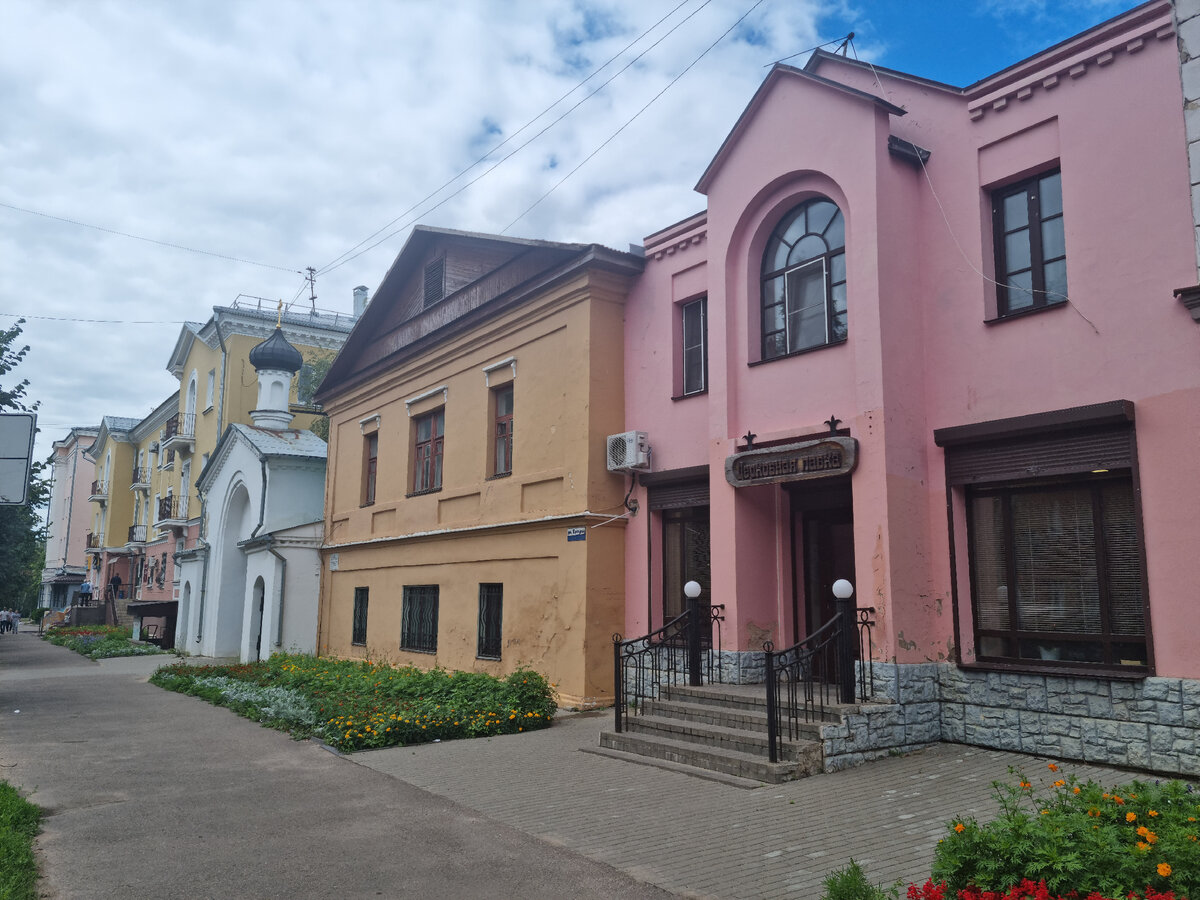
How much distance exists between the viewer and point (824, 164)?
34.2 feet

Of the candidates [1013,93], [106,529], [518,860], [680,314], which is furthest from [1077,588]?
[106,529]

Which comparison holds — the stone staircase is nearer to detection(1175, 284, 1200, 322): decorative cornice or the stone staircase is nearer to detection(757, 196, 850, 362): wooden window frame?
detection(757, 196, 850, 362): wooden window frame

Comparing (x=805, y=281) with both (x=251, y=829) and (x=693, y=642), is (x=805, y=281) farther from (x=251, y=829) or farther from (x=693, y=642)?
(x=251, y=829)

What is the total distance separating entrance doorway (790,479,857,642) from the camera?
11.0m

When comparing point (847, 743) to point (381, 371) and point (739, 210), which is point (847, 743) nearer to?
point (739, 210)

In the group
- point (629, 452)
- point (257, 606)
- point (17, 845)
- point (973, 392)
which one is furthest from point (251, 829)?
point (257, 606)

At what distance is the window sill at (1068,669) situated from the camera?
7809 mm

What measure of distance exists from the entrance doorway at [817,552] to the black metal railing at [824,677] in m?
1.38

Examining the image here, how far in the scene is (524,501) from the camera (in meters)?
14.9

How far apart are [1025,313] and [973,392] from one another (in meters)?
0.92

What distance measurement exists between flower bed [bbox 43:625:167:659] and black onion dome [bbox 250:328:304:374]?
9792 mm

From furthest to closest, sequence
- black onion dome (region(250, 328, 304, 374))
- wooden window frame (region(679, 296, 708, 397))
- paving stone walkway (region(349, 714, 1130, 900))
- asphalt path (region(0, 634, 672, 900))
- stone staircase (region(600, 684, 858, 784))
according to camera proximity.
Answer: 1. black onion dome (region(250, 328, 304, 374))
2. wooden window frame (region(679, 296, 708, 397))
3. stone staircase (region(600, 684, 858, 784))
4. paving stone walkway (region(349, 714, 1130, 900))
5. asphalt path (region(0, 634, 672, 900))

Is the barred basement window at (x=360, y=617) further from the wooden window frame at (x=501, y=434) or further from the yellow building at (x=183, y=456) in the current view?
the yellow building at (x=183, y=456)

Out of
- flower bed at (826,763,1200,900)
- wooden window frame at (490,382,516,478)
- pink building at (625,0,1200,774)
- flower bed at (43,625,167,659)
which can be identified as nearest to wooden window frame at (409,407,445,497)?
wooden window frame at (490,382,516,478)
